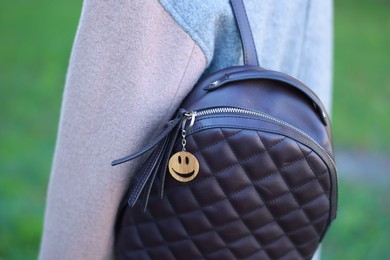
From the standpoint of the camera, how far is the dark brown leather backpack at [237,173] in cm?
93

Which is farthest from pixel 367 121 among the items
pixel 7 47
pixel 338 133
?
pixel 7 47

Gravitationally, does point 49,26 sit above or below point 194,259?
below

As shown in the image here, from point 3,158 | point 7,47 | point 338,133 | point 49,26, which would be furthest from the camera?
point 49,26

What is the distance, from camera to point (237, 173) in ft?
3.12

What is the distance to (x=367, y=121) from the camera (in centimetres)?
381

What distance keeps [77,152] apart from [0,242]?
59.9 inches

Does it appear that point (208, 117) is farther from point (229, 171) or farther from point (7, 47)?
Result: point (7, 47)

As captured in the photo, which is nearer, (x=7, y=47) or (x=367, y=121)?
(x=367, y=121)

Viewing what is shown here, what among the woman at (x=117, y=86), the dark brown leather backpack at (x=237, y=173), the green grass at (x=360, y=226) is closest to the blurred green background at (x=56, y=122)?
the green grass at (x=360, y=226)

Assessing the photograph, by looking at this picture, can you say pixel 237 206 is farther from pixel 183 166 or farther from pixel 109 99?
pixel 109 99

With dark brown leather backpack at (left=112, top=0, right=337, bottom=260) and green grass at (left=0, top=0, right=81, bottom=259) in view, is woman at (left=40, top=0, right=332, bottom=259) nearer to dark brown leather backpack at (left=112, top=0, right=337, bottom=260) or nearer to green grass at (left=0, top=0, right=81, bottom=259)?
dark brown leather backpack at (left=112, top=0, right=337, bottom=260)

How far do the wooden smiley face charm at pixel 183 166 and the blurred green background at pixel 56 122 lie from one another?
1.53m

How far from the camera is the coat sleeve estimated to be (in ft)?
2.92

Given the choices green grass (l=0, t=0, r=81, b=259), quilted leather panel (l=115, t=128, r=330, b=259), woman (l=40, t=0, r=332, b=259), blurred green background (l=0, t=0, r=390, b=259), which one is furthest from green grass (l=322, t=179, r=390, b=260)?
woman (l=40, t=0, r=332, b=259)
